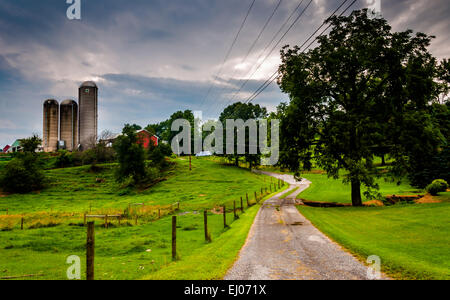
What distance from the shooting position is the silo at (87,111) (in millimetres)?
90188

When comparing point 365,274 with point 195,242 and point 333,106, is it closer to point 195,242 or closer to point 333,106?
point 195,242

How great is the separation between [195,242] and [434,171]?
3719 cm

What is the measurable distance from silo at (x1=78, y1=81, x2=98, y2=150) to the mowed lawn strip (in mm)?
91720

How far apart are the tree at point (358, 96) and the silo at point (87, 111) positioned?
268 feet

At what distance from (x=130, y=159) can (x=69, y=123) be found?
162ft

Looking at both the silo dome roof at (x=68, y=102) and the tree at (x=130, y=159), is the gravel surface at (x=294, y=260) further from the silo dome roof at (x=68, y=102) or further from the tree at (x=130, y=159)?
the silo dome roof at (x=68, y=102)

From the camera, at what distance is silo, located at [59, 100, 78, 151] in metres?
96.5

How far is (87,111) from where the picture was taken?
90688 millimetres

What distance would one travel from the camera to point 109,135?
290ft

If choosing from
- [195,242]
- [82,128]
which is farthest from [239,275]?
[82,128]

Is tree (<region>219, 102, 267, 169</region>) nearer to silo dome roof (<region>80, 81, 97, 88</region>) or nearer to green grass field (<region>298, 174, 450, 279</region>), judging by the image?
silo dome roof (<region>80, 81, 97, 88</region>)

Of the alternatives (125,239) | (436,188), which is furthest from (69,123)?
(436,188)

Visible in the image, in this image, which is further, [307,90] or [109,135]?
[109,135]

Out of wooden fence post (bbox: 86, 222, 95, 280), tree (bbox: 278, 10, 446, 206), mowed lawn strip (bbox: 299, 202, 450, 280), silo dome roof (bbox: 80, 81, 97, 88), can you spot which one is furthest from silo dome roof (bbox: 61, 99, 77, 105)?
wooden fence post (bbox: 86, 222, 95, 280)
